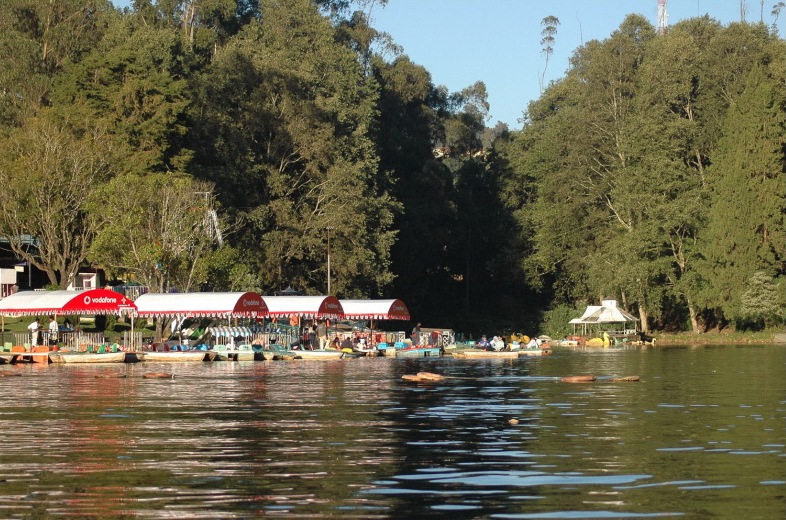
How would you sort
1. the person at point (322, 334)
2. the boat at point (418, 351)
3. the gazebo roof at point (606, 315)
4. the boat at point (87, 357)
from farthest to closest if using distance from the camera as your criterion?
the gazebo roof at point (606, 315) → the boat at point (418, 351) → the person at point (322, 334) → the boat at point (87, 357)

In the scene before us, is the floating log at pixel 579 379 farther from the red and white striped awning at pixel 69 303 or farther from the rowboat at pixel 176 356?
the red and white striped awning at pixel 69 303

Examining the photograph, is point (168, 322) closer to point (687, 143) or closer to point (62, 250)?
point (62, 250)

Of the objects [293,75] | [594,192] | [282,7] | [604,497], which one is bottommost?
[604,497]

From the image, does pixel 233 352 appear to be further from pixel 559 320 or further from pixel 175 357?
pixel 559 320

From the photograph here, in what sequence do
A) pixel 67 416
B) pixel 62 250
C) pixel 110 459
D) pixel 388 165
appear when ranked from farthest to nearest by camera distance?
1. pixel 388 165
2. pixel 62 250
3. pixel 67 416
4. pixel 110 459

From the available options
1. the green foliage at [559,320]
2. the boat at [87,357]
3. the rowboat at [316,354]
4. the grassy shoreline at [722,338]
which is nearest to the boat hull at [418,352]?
the rowboat at [316,354]

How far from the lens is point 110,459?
20500mm

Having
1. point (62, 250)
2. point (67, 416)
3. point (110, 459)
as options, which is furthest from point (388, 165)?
point (110, 459)

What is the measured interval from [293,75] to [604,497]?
2734 inches

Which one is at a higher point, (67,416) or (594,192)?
(594,192)

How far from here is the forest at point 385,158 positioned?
75812 mm

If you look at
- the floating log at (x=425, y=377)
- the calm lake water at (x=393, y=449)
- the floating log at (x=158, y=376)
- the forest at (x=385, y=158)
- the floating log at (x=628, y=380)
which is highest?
the forest at (x=385, y=158)

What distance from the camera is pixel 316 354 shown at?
199 ft

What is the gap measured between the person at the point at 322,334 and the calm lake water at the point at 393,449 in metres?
24.8
